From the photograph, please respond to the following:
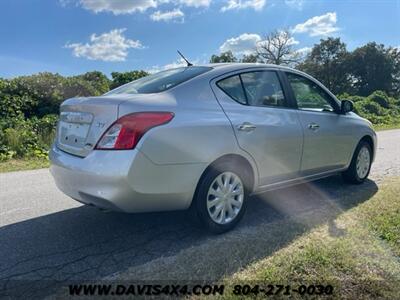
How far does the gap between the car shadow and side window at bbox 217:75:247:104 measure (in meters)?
1.33

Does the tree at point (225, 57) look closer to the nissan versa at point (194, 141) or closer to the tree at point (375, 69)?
the tree at point (375, 69)

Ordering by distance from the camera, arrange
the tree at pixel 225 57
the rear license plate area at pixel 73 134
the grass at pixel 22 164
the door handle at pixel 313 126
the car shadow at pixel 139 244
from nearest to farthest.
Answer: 1. the car shadow at pixel 139 244
2. the rear license plate area at pixel 73 134
3. the door handle at pixel 313 126
4. the grass at pixel 22 164
5. the tree at pixel 225 57

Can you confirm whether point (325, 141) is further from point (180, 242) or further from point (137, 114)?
point (137, 114)

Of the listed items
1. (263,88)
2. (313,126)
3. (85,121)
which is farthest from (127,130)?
(313,126)

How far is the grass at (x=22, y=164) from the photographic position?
7919mm

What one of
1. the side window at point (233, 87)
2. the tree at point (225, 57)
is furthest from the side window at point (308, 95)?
the tree at point (225, 57)

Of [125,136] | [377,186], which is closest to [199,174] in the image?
[125,136]

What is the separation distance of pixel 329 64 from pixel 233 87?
194 ft

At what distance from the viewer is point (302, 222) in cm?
424

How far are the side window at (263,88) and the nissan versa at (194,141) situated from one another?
0.04ft

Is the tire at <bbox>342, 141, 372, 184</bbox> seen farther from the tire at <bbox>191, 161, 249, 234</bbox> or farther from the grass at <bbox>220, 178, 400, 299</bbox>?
the tire at <bbox>191, 161, 249, 234</bbox>

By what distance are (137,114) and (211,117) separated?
76cm

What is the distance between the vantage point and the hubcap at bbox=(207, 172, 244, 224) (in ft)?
12.5

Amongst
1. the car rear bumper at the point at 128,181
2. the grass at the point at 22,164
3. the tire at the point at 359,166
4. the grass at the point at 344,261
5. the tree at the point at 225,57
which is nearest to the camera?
the grass at the point at 344,261
